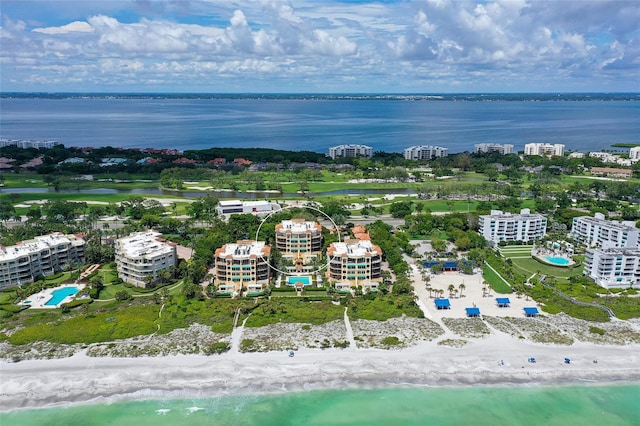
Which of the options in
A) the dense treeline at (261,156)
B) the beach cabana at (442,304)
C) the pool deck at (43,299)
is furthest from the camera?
the dense treeline at (261,156)

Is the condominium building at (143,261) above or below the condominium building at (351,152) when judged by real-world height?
below

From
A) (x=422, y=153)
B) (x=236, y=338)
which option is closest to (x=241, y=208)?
(x=236, y=338)

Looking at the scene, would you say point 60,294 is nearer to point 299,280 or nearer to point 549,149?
point 299,280

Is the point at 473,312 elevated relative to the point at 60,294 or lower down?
lower down

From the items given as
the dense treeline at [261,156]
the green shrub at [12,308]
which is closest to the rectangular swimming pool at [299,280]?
the green shrub at [12,308]

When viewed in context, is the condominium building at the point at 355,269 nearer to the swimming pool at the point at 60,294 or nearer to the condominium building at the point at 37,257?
the swimming pool at the point at 60,294
